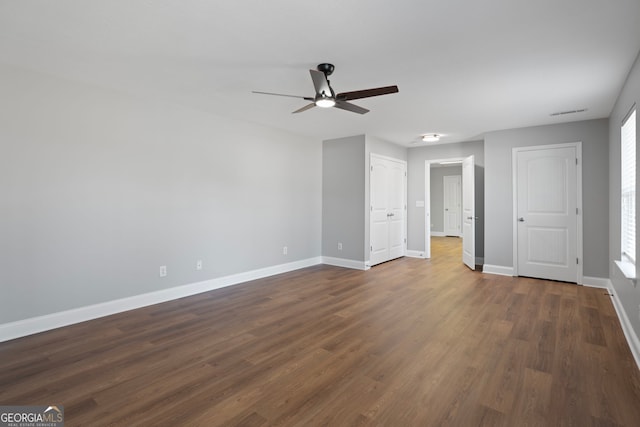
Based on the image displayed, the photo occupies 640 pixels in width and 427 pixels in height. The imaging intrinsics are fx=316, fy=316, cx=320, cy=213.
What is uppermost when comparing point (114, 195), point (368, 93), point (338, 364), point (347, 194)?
point (368, 93)

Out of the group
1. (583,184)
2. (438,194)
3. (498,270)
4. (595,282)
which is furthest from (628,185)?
(438,194)

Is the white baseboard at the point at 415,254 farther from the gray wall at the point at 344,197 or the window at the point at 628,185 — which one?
the window at the point at 628,185

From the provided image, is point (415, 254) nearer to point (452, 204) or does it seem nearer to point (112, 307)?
point (452, 204)

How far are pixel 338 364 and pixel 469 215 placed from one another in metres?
4.69

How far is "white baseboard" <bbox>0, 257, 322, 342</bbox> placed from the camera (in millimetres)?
2992

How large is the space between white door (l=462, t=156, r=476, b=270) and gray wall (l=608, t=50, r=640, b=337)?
188 centimetres

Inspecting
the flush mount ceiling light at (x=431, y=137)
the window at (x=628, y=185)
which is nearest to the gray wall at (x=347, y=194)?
the flush mount ceiling light at (x=431, y=137)

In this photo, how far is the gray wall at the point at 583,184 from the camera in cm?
469

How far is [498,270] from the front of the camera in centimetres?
552

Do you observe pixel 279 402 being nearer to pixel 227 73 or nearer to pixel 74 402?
pixel 74 402

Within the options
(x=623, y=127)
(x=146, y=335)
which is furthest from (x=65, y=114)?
(x=623, y=127)

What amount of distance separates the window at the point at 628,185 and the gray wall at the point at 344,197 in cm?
351

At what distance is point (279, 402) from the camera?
1994 millimetres

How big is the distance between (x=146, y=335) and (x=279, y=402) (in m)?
1.76
